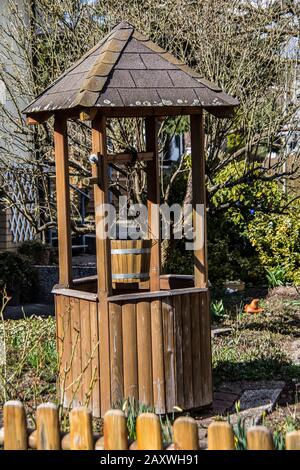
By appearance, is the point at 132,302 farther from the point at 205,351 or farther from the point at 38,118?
the point at 38,118

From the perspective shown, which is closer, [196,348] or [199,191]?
[196,348]

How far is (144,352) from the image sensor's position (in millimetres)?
5906

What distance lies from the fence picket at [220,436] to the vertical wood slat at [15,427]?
969 mm

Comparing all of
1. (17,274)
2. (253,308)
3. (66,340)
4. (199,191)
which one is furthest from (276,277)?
(66,340)

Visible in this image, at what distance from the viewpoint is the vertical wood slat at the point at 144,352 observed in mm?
5887

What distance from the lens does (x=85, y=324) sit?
603 centimetres

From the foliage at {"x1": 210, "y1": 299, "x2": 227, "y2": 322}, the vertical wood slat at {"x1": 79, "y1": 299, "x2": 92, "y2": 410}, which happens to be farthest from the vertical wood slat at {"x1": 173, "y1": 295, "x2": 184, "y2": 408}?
the foliage at {"x1": 210, "y1": 299, "x2": 227, "y2": 322}

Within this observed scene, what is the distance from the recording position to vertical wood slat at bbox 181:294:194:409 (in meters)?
6.03

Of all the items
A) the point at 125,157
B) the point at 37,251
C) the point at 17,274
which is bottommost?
the point at 17,274

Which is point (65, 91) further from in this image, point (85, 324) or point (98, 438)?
point (98, 438)

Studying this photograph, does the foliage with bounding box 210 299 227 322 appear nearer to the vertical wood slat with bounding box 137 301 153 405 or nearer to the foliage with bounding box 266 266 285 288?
the foliage with bounding box 266 266 285 288

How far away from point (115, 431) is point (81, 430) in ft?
0.59

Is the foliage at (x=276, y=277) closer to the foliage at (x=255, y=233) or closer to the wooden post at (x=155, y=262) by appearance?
the foliage at (x=255, y=233)

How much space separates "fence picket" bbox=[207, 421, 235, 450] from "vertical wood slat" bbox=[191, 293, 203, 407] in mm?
2691
